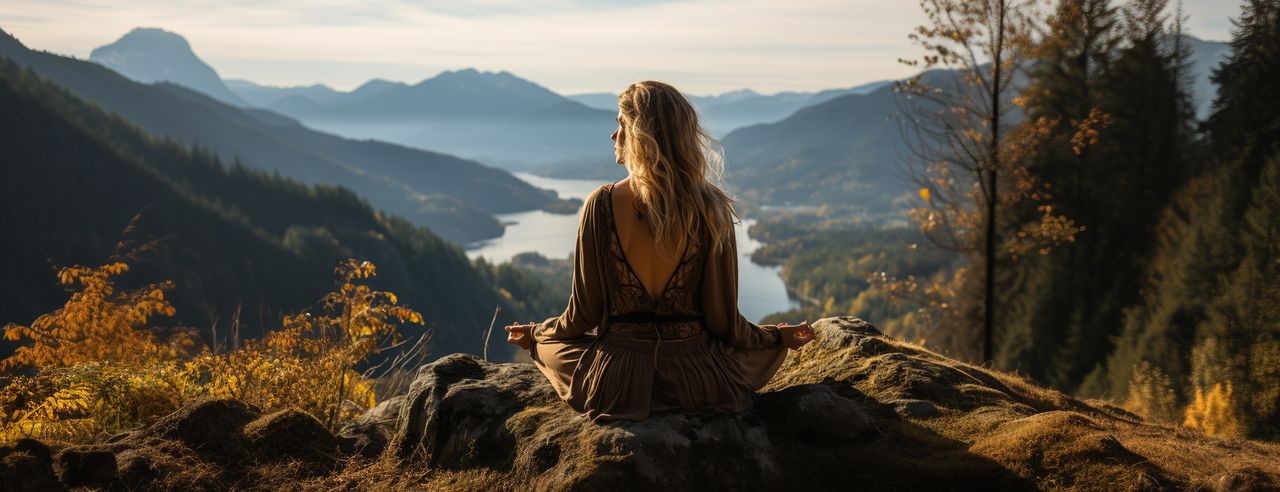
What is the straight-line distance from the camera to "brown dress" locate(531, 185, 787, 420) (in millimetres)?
5430

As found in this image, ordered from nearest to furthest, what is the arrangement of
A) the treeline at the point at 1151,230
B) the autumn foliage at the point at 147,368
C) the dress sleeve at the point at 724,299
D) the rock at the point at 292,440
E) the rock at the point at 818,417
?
the rock at the point at 818,417, the dress sleeve at the point at 724,299, the rock at the point at 292,440, the autumn foliage at the point at 147,368, the treeline at the point at 1151,230

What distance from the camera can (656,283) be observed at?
5.61 metres

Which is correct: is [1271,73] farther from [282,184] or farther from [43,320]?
[282,184]

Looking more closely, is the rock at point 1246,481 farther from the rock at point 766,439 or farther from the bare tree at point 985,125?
the bare tree at point 985,125

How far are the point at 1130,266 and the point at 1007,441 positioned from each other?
2220 cm

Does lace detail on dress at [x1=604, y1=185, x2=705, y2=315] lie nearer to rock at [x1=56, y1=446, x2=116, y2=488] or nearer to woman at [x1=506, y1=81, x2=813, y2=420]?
woman at [x1=506, y1=81, x2=813, y2=420]

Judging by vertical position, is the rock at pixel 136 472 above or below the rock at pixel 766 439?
below

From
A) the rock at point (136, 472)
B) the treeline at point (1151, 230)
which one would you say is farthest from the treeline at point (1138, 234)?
the rock at point (136, 472)

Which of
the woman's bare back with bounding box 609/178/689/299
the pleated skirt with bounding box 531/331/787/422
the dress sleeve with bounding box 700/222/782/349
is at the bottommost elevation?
the pleated skirt with bounding box 531/331/787/422

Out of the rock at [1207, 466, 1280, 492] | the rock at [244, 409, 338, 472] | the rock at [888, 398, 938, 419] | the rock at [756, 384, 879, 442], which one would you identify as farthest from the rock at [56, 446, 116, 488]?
the rock at [1207, 466, 1280, 492]

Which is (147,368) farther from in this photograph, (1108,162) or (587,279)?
(1108,162)

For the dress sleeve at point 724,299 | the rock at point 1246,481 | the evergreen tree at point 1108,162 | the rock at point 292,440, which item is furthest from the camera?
the evergreen tree at point 1108,162

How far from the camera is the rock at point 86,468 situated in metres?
5.44

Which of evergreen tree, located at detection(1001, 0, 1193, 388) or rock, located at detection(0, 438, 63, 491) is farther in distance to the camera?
evergreen tree, located at detection(1001, 0, 1193, 388)
